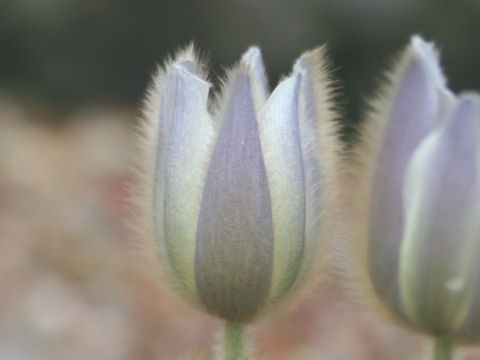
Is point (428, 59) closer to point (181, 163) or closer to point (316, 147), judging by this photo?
point (316, 147)

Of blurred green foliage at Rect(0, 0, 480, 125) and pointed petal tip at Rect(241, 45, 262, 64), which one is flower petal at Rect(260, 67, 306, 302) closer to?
pointed petal tip at Rect(241, 45, 262, 64)

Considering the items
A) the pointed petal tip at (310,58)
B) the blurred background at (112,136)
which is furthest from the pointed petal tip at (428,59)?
the blurred background at (112,136)

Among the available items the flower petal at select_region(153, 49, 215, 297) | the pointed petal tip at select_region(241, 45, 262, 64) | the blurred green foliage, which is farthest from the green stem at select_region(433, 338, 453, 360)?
the blurred green foliage

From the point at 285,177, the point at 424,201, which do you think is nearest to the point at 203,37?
the point at 285,177

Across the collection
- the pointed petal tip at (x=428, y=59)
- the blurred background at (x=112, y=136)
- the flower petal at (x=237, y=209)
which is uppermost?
the blurred background at (x=112, y=136)

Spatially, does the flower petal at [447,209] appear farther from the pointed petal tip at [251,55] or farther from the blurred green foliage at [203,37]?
the blurred green foliage at [203,37]

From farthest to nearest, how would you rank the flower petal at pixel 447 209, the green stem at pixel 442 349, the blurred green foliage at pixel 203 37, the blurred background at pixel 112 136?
the blurred green foliage at pixel 203 37
the blurred background at pixel 112 136
the green stem at pixel 442 349
the flower petal at pixel 447 209

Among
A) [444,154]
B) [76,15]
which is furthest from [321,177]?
[76,15]
